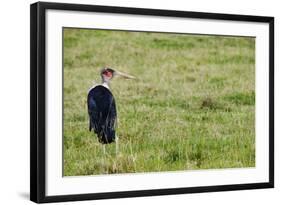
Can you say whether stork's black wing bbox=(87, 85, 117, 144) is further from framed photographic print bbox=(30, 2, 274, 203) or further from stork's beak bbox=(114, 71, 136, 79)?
stork's beak bbox=(114, 71, 136, 79)

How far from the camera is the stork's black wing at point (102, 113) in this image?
15.2 feet

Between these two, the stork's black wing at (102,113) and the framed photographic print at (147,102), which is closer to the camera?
the framed photographic print at (147,102)

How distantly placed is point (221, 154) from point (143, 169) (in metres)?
0.54

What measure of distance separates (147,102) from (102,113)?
0.28 m

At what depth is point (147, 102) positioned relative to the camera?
4754mm

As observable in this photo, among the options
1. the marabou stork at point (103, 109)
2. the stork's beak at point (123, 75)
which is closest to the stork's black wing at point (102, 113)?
the marabou stork at point (103, 109)

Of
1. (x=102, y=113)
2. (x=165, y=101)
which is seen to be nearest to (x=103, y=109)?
(x=102, y=113)

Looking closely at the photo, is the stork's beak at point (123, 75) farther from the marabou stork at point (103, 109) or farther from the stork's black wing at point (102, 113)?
the stork's black wing at point (102, 113)

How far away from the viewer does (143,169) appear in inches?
185

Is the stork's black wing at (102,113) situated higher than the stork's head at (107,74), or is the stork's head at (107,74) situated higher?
the stork's head at (107,74)

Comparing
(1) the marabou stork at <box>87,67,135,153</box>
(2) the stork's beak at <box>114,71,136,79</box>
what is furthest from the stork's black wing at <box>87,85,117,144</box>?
(2) the stork's beak at <box>114,71,136,79</box>

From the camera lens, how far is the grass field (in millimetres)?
4566

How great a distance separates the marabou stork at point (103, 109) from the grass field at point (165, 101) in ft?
0.10

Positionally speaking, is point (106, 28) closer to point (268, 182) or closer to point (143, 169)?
point (143, 169)
